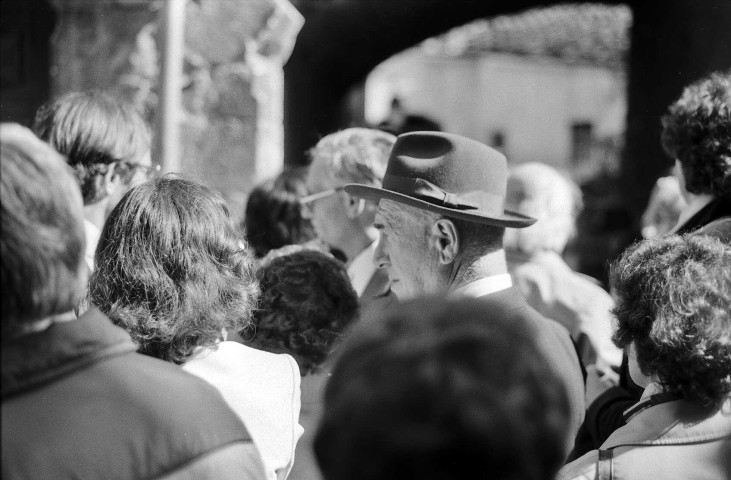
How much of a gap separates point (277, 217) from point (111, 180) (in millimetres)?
902

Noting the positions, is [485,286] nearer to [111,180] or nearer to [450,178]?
[450,178]

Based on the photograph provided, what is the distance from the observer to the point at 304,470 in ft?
6.62

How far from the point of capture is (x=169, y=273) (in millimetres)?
1606

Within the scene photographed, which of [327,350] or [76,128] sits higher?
[76,128]

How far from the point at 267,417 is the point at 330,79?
4.30 meters

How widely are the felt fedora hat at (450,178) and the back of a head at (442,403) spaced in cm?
118

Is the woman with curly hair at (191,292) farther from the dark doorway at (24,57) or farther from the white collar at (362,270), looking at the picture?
the dark doorway at (24,57)

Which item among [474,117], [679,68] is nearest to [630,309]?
[679,68]

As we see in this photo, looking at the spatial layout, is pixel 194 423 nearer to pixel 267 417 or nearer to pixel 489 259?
pixel 267 417

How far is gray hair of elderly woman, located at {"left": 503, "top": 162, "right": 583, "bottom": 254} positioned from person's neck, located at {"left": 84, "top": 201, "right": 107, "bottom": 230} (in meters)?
1.52

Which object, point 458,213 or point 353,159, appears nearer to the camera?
point 458,213

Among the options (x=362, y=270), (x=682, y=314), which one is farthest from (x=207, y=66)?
(x=682, y=314)

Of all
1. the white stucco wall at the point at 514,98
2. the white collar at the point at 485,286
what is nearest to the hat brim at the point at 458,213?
the white collar at the point at 485,286

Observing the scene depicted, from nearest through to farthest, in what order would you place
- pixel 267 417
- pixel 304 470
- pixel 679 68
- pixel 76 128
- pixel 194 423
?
pixel 194 423 → pixel 267 417 → pixel 304 470 → pixel 76 128 → pixel 679 68
